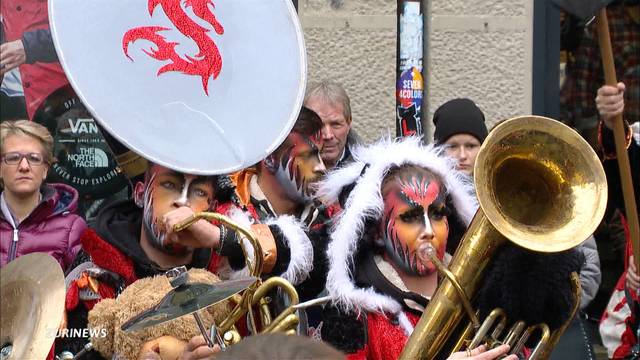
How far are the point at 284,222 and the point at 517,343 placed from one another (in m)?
0.90

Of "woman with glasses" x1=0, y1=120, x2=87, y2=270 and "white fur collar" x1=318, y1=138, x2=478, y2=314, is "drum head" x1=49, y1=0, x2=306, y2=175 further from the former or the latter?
"woman with glasses" x1=0, y1=120, x2=87, y2=270

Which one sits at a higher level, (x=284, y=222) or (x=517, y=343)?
(x=284, y=222)

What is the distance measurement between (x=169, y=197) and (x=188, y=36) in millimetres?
510

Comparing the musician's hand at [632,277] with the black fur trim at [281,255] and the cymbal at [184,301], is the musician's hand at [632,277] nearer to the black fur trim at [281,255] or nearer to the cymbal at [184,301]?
the black fur trim at [281,255]

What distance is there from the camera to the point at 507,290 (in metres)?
3.77

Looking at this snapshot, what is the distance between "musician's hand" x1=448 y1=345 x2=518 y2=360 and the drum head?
83 cm

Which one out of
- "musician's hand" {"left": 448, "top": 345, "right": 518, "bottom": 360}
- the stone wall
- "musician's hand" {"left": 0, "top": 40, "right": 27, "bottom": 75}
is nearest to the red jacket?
"musician's hand" {"left": 0, "top": 40, "right": 27, "bottom": 75}

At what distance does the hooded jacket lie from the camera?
196 inches

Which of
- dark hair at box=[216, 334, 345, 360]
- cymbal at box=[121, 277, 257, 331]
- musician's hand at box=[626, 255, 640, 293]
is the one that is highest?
dark hair at box=[216, 334, 345, 360]

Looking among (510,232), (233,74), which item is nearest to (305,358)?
(510,232)

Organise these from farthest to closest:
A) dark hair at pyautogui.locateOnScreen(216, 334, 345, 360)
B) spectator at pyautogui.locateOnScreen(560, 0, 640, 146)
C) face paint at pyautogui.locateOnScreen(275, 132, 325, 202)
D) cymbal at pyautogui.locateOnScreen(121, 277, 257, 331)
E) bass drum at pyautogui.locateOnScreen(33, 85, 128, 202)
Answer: spectator at pyautogui.locateOnScreen(560, 0, 640, 146), bass drum at pyautogui.locateOnScreen(33, 85, 128, 202), face paint at pyautogui.locateOnScreen(275, 132, 325, 202), cymbal at pyautogui.locateOnScreen(121, 277, 257, 331), dark hair at pyautogui.locateOnScreen(216, 334, 345, 360)

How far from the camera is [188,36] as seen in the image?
3898mm

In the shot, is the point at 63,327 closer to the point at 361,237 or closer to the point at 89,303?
the point at 89,303

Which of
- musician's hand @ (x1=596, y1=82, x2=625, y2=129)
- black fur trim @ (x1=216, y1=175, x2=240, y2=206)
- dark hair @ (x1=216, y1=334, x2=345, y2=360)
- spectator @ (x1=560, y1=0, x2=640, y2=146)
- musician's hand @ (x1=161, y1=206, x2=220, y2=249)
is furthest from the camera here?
spectator @ (x1=560, y1=0, x2=640, y2=146)
